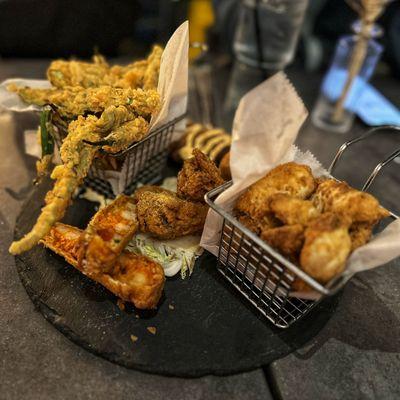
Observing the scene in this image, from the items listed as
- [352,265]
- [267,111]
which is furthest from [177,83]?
[352,265]

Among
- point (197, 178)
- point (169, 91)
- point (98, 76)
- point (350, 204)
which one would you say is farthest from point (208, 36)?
point (350, 204)

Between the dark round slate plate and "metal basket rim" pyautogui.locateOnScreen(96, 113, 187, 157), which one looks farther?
"metal basket rim" pyautogui.locateOnScreen(96, 113, 187, 157)

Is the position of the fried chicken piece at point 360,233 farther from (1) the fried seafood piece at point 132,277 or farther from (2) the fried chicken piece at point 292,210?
(1) the fried seafood piece at point 132,277

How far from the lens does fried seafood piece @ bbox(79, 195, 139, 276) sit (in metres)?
1.16

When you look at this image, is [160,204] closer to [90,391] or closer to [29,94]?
[90,391]

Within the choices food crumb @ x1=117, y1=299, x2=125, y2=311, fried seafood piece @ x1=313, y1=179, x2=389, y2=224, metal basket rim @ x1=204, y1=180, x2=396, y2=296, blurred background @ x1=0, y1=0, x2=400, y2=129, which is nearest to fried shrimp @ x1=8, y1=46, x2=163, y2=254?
food crumb @ x1=117, y1=299, x2=125, y2=311

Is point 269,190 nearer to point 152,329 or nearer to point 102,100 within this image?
point 152,329

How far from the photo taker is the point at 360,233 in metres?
1.19

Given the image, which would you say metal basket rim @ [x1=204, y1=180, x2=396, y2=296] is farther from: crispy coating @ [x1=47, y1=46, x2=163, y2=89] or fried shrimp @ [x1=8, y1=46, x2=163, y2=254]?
crispy coating @ [x1=47, y1=46, x2=163, y2=89]

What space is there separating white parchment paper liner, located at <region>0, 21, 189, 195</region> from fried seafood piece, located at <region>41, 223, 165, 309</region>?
349mm

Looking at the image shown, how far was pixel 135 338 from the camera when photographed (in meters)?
1.20

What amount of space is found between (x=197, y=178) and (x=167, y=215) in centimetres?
17

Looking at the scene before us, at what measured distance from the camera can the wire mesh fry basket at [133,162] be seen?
152cm

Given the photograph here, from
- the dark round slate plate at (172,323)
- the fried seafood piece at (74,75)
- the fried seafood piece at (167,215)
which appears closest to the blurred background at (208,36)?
the fried seafood piece at (74,75)
